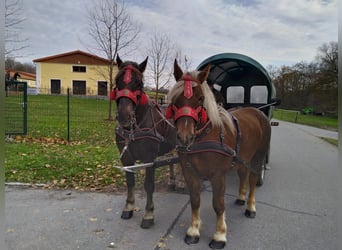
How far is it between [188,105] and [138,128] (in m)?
1.04

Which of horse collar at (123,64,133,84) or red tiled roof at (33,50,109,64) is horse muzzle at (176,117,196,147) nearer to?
horse collar at (123,64,133,84)

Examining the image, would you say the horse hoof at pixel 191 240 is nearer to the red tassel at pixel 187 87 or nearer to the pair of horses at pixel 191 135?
the pair of horses at pixel 191 135

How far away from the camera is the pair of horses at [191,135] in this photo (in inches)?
102

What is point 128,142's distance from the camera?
3.32 m

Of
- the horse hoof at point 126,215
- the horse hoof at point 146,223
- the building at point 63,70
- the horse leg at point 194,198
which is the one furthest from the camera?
the building at point 63,70

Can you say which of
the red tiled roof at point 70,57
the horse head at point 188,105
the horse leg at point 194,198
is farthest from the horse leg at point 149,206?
the red tiled roof at point 70,57

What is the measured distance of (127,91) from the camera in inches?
114

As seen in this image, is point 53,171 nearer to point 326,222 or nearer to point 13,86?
point 13,86

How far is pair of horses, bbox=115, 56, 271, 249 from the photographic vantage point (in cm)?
258

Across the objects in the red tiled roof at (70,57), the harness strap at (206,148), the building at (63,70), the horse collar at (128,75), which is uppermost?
the red tiled roof at (70,57)

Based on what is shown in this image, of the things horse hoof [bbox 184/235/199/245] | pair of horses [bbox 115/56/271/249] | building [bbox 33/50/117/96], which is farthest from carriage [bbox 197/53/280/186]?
building [bbox 33/50/117/96]

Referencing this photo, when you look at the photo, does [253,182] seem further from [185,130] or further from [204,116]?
[185,130]

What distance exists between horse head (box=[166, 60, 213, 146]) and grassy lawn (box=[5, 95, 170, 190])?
2.78 m

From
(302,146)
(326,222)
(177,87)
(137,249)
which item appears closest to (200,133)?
(177,87)
